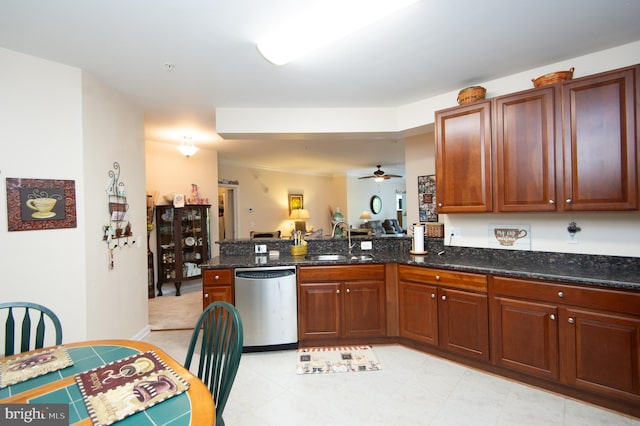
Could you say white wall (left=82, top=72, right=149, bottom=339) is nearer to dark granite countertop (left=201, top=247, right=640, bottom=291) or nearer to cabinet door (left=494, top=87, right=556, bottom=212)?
dark granite countertop (left=201, top=247, right=640, bottom=291)

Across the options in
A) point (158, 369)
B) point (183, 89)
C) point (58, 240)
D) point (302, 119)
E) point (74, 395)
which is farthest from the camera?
point (302, 119)

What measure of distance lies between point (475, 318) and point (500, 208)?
929 mm

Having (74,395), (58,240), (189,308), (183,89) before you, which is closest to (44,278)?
(58,240)

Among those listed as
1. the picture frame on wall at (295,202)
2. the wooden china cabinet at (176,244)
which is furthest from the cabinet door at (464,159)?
the picture frame on wall at (295,202)

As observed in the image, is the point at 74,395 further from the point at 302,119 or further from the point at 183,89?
the point at 302,119

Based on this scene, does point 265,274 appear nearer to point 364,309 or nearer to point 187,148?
point 364,309

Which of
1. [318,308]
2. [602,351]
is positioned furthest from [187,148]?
[602,351]

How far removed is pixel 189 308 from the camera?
14.1 ft

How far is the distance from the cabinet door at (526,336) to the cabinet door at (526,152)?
0.76 metres

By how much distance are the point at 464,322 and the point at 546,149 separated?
150 centimetres

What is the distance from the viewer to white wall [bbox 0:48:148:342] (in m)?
2.11

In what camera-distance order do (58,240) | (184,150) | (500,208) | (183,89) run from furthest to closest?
(184,150)
(183,89)
(500,208)
(58,240)

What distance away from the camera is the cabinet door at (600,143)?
195cm

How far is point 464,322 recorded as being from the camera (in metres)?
2.47
